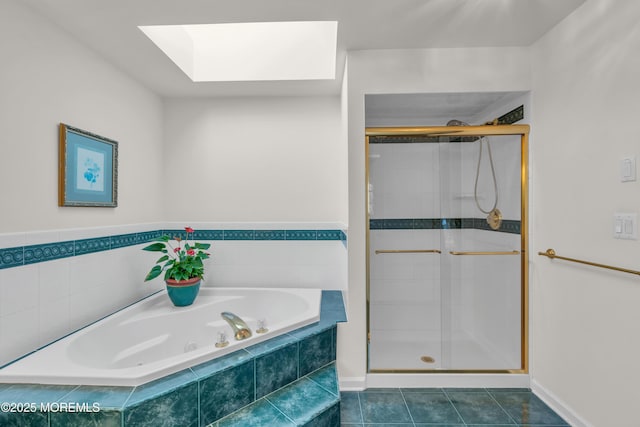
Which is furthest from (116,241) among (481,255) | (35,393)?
(481,255)

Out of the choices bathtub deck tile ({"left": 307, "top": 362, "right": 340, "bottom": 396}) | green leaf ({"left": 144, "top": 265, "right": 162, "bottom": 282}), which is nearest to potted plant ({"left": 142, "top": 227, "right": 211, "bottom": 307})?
green leaf ({"left": 144, "top": 265, "right": 162, "bottom": 282})

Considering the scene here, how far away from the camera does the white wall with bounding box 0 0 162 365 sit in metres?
1.39

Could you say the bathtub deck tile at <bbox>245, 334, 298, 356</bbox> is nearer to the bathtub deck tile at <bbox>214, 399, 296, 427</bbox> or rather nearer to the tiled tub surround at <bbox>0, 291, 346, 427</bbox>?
the tiled tub surround at <bbox>0, 291, 346, 427</bbox>

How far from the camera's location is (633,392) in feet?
4.39

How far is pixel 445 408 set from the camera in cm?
177

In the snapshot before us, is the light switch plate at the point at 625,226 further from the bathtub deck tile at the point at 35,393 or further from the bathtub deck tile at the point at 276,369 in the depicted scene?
the bathtub deck tile at the point at 35,393

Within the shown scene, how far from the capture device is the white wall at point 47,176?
1.39 m

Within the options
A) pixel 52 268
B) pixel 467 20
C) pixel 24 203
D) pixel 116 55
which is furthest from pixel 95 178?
pixel 467 20

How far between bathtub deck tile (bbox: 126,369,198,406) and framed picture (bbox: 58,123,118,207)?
44.6 inches

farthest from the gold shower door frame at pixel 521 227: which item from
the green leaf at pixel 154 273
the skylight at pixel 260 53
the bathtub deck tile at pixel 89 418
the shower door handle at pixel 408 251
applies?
the green leaf at pixel 154 273

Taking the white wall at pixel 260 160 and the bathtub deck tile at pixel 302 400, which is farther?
the white wall at pixel 260 160

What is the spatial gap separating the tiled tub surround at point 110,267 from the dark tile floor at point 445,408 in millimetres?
881

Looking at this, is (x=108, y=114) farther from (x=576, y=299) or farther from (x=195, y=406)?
(x=576, y=299)

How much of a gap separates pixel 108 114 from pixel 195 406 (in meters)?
1.92
